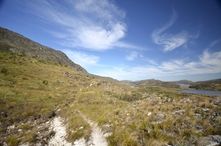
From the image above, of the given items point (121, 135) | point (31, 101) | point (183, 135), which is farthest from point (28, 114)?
point (183, 135)

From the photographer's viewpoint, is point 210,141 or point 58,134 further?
point 58,134

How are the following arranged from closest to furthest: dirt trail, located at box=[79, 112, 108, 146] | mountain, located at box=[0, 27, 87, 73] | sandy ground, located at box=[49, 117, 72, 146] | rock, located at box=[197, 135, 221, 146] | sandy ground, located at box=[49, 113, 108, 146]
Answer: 1. rock, located at box=[197, 135, 221, 146]
2. dirt trail, located at box=[79, 112, 108, 146]
3. sandy ground, located at box=[49, 113, 108, 146]
4. sandy ground, located at box=[49, 117, 72, 146]
5. mountain, located at box=[0, 27, 87, 73]

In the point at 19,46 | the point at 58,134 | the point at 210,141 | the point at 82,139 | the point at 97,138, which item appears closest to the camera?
the point at 210,141

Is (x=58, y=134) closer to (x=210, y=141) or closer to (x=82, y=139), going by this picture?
(x=82, y=139)

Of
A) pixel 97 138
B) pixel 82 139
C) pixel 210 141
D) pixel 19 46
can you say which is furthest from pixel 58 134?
pixel 19 46

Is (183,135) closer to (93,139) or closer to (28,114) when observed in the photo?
(93,139)

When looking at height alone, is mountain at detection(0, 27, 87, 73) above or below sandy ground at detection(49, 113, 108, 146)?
above

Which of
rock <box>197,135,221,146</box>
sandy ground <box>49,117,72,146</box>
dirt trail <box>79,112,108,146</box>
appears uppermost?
rock <box>197,135,221,146</box>

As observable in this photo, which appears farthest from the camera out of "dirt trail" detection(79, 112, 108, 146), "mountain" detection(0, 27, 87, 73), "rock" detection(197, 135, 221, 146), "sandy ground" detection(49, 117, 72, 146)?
"mountain" detection(0, 27, 87, 73)

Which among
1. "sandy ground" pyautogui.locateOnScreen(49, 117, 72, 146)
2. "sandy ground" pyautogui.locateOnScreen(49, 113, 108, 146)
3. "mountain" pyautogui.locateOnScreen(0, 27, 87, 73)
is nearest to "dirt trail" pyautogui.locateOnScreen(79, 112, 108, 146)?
"sandy ground" pyautogui.locateOnScreen(49, 113, 108, 146)

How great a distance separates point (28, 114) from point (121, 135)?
460 inches

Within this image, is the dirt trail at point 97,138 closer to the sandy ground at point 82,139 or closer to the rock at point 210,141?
the sandy ground at point 82,139

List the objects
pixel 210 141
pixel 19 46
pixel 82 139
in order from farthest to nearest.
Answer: pixel 19 46 < pixel 82 139 < pixel 210 141

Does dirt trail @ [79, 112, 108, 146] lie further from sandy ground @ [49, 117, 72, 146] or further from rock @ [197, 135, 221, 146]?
rock @ [197, 135, 221, 146]
